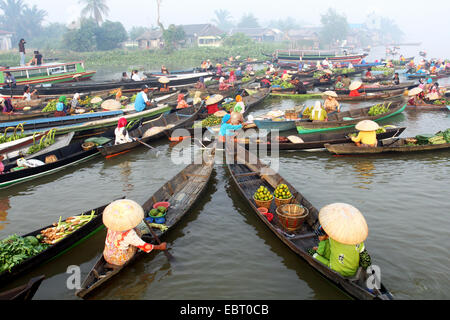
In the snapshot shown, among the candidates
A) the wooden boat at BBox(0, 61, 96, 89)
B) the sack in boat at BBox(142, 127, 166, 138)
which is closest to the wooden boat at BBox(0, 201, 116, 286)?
the sack in boat at BBox(142, 127, 166, 138)

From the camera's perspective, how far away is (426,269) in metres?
6.43

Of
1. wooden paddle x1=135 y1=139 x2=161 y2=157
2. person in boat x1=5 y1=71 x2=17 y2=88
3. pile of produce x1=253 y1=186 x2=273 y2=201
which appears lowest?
pile of produce x1=253 y1=186 x2=273 y2=201

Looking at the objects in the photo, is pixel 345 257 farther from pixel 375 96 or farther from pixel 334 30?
pixel 334 30

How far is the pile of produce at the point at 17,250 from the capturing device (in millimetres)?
6043

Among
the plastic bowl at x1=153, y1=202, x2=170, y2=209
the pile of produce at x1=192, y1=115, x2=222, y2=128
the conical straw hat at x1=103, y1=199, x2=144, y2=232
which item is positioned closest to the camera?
the conical straw hat at x1=103, y1=199, x2=144, y2=232

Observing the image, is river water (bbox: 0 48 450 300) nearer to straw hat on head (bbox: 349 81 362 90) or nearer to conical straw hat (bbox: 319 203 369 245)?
conical straw hat (bbox: 319 203 369 245)

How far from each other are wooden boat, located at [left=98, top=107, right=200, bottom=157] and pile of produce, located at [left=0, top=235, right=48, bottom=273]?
21.4 feet

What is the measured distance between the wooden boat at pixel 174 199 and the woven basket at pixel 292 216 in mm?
2552

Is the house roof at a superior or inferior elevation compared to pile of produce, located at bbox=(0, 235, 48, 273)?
superior

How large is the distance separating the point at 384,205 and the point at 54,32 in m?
95.1

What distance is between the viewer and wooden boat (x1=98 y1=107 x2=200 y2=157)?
13.1 meters

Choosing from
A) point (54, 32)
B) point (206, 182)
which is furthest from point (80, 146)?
point (54, 32)

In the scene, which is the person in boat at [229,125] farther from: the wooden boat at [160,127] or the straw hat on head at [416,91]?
the straw hat on head at [416,91]

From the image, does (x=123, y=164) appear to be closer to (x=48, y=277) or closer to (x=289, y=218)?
(x=48, y=277)
